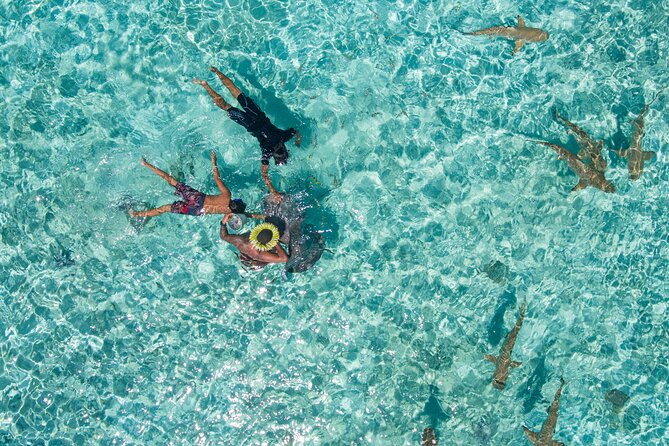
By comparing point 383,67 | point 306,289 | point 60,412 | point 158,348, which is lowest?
point 60,412

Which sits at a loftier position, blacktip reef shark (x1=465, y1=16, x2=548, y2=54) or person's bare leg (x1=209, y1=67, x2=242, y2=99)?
blacktip reef shark (x1=465, y1=16, x2=548, y2=54)

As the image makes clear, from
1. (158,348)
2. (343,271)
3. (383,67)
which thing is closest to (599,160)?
(383,67)

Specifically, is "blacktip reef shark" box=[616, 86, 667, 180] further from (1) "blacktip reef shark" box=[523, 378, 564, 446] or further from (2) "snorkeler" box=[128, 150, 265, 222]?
(2) "snorkeler" box=[128, 150, 265, 222]

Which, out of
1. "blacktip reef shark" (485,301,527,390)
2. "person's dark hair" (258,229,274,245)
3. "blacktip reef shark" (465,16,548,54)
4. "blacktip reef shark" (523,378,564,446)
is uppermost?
"blacktip reef shark" (465,16,548,54)

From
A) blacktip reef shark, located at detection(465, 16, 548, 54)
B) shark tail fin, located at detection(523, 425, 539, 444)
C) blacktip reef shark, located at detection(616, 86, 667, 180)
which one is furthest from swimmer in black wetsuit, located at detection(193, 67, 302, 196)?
blacktip reef shark, located at detection(616, 86, 667, 180)

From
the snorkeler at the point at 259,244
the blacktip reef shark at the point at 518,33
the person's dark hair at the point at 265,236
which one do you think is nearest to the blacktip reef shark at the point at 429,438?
the snorkeler at the point at 259,244

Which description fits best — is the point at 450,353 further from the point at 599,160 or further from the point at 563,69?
the point at 563,69
